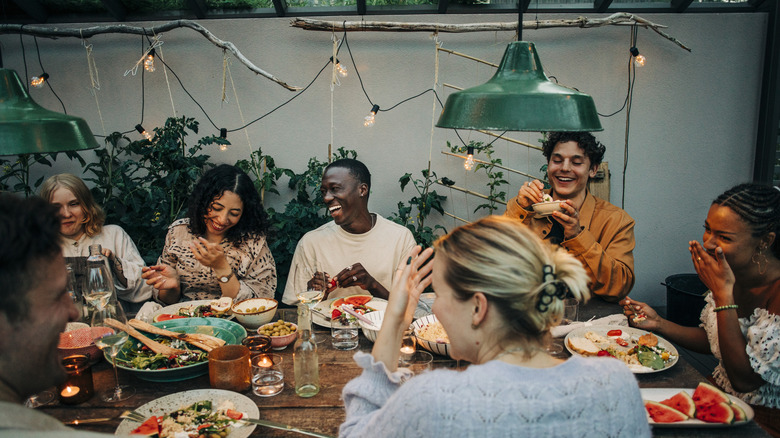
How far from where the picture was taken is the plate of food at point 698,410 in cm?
155

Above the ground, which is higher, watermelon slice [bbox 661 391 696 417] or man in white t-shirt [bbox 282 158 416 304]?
man in white t-shirt [bbox 282 158 416 304]

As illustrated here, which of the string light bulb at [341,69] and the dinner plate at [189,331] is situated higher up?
the string light bulb at [341,69]

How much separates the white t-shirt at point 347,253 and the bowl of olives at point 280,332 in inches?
38.4

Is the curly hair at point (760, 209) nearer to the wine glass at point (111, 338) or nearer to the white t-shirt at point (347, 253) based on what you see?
the white t-shirt at point (347, 253)

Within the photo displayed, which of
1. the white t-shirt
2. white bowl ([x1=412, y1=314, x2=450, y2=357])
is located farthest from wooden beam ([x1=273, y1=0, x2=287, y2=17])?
white bowl ([x1=412, y1=314, x2=450, y2=357])

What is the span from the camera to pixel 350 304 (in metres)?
2.50

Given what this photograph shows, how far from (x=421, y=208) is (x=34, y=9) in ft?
12.1

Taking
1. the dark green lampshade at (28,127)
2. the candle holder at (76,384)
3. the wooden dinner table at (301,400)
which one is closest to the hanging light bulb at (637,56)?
the wooden dinner table at (301,400)

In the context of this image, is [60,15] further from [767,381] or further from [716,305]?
[767,381]

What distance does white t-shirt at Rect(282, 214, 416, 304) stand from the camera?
3.24m

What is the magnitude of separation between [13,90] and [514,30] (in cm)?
359

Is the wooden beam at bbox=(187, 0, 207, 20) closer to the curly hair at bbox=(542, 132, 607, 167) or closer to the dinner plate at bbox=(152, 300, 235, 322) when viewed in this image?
the dinner plate at bbox=(152, 300, 235, 322)

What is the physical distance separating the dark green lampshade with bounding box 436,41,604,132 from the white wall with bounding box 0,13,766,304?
2771mm

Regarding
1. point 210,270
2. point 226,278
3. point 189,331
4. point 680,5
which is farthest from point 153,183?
point 680,5
